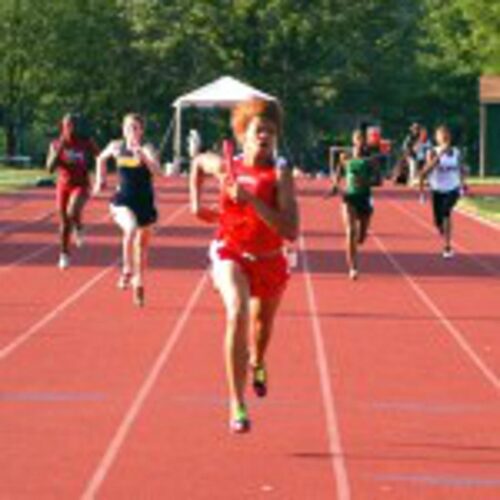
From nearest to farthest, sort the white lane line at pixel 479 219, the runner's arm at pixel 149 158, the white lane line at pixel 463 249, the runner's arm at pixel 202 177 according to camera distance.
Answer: the runner's arm at pixel 202 177
the runner's arm at pixel 149 158
the white lane line at pixel 463 249
the white lane line at pixel 479 219

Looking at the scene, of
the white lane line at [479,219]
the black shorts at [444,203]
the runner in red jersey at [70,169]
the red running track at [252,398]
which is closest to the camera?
the red running track at [252,398]

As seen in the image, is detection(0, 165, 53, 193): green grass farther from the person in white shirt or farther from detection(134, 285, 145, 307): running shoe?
detection(134, 285, 145, 307): running shoe

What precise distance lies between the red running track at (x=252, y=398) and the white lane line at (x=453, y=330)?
2 centimetres

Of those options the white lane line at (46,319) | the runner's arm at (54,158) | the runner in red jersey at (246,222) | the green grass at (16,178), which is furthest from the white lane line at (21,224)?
the runner in red jersey at (246,222)

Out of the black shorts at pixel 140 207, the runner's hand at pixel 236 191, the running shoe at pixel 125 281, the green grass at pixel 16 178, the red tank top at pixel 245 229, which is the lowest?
the green grass at pixel 16 178

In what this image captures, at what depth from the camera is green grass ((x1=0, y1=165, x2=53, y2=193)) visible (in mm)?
53500

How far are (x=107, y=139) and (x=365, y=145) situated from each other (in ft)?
196

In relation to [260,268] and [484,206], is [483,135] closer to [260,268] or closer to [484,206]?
[484,206]

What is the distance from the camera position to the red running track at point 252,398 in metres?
9.62

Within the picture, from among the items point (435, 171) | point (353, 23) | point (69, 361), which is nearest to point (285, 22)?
point (353, 23)

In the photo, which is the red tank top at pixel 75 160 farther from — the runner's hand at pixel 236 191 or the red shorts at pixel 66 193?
the runner's hand at pixel 236 191

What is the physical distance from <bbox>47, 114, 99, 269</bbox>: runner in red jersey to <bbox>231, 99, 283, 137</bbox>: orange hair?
12466 millimetres

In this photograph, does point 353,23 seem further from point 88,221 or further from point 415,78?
point 88,221

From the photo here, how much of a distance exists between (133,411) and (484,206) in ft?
110
